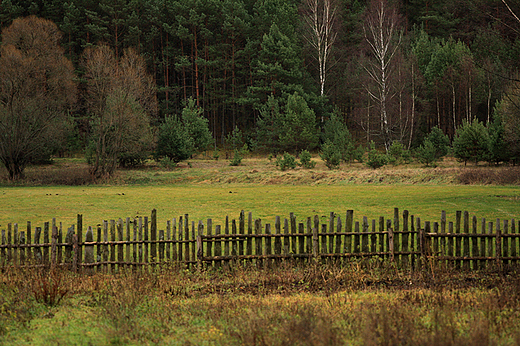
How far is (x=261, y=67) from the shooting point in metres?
68.7

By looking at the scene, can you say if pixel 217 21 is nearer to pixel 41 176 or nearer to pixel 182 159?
pixel 182 159

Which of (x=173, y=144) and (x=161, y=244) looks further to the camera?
(x=173, y=144)

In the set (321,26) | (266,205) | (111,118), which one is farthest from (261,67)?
(266,205)

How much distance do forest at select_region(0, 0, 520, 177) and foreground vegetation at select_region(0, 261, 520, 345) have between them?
3702 centimetres

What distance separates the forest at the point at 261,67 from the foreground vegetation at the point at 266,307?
37.0 metres

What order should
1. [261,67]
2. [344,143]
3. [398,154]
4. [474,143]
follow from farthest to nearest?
[261,67] → [344,143] → [398,154] → [474,143]

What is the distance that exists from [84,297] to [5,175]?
4090 centimetres

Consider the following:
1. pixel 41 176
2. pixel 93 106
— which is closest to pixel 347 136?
pixel 93 106

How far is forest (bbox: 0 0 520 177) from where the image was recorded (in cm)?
4891

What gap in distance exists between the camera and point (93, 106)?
5094 centimetres

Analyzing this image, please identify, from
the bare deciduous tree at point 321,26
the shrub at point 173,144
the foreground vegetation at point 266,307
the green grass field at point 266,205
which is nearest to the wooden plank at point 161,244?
the foreground vegetation at point 266,307

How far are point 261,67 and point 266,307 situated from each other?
207 feet

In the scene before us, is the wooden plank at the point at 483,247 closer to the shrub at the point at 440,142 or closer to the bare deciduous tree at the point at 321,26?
the shrub at the point at 440,142

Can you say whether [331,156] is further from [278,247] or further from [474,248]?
[278,247]
